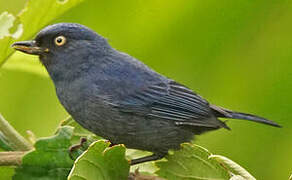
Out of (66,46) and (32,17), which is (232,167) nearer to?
(32,17)

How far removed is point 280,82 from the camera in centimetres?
423

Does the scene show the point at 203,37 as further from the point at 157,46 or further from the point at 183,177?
the point at 183,177

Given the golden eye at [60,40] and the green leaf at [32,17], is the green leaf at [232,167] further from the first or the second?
the golden eye at [60,40]

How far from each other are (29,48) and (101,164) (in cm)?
150

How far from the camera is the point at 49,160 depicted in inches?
121

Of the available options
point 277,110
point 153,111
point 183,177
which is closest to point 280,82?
point 277,110

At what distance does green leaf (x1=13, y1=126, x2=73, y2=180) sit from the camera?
300cm

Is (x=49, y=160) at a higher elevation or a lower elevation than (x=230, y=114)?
lower

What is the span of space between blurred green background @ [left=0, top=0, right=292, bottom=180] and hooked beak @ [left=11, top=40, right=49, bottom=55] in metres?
0.32

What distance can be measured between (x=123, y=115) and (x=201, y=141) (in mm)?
584

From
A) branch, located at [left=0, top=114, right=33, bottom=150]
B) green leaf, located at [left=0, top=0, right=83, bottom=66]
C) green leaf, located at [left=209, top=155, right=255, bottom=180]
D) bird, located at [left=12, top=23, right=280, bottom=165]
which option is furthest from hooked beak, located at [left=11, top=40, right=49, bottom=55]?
green leaf, located at [left=209, top=155, right=255, bottom=180]

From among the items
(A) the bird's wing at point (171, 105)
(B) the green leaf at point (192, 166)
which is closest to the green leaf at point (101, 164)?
(B) the green leaf at point (192, 166)

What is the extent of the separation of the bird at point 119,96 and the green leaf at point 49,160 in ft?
3.04

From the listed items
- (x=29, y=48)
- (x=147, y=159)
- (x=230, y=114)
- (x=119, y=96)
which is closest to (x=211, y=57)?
(x=230, y=114)
